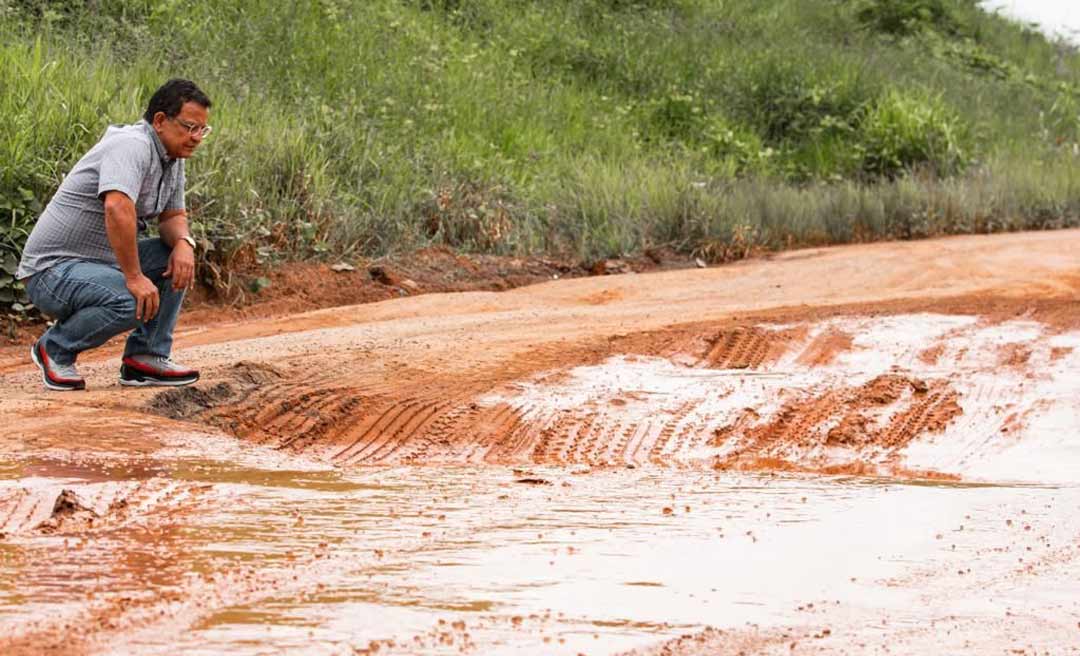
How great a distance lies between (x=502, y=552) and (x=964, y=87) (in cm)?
1503

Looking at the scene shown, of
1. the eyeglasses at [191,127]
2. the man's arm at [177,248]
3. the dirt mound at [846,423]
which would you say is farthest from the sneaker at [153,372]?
the dirt mound at [846,423]

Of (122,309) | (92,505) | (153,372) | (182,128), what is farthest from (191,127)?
(92,505)

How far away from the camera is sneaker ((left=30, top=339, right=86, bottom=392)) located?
18.9 ft

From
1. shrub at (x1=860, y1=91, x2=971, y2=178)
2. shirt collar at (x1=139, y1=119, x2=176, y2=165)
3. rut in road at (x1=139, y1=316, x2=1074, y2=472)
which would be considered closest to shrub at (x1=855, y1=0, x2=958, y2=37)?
shrub at (x1=860, y1=91, x2=971, y2=178)

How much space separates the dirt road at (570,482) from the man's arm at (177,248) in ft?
1.37

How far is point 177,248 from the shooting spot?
5.74m

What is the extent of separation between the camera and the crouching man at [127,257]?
5.52 metres

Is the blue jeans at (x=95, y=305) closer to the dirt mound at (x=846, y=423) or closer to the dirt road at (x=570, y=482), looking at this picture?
the dirt road at (x=570, y=482)

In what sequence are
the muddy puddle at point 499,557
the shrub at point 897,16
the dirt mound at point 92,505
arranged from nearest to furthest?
the muddy puddle at point 499,557 < the dirt mound at point 92,505 < the shrub at point 897,16

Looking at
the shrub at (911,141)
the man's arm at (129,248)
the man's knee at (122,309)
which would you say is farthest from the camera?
the shrub at (911,141)

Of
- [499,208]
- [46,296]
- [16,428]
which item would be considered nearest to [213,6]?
[499,208]

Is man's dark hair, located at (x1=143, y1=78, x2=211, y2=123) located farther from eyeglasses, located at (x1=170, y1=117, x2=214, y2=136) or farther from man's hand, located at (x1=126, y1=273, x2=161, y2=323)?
man's hand, located at (x1=126, y1=273, x2=161, y2=323)

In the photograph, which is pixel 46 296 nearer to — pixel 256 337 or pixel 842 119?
pixel 256 337

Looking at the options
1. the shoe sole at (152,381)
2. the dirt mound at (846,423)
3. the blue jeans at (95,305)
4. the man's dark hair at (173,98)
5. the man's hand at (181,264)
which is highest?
the man's dark hair at (173,98)
